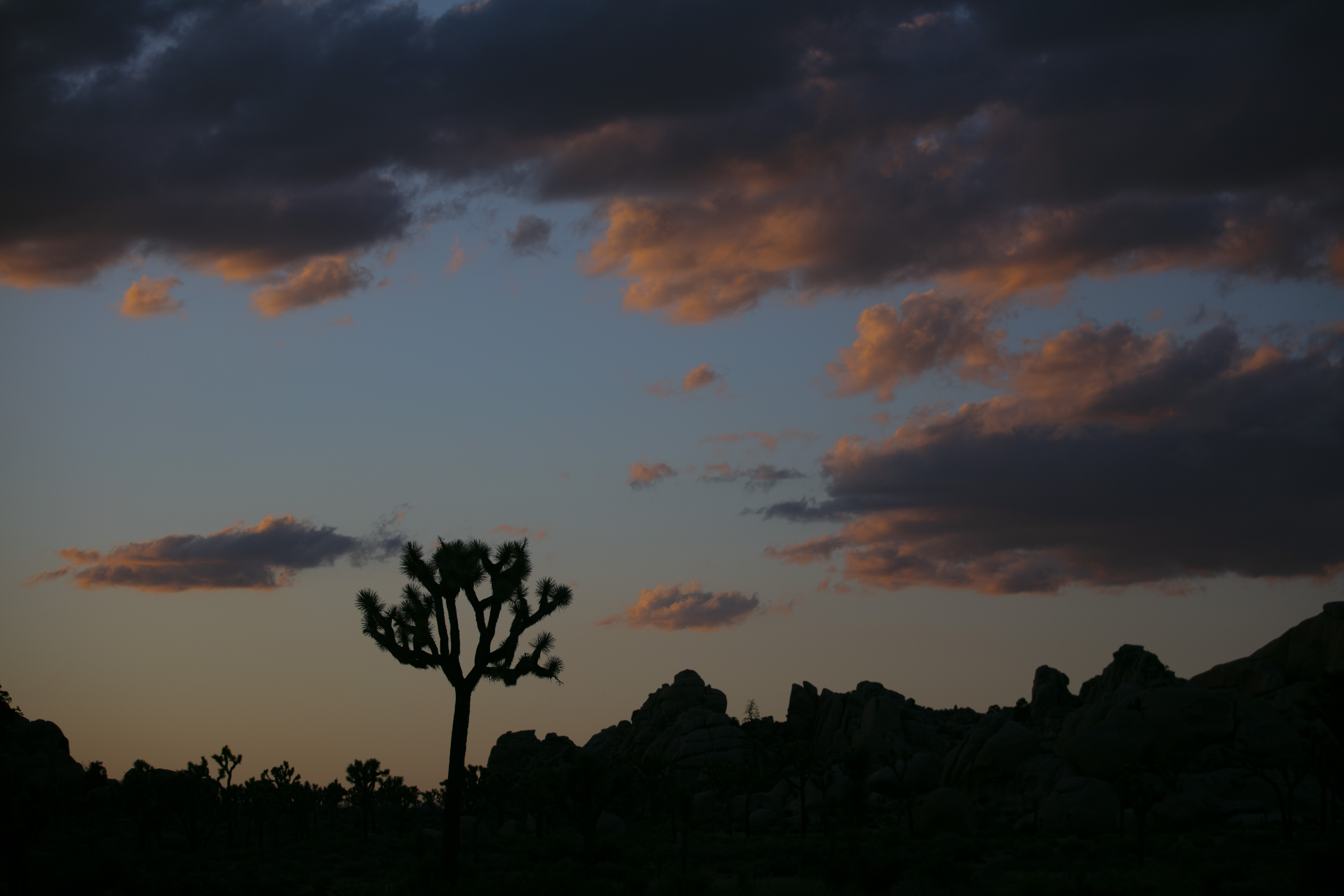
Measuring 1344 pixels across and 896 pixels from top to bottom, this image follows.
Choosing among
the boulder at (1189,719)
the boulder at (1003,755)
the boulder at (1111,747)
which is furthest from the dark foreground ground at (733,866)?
the boulder at (1003,755)

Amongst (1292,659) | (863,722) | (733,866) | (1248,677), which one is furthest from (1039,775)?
(863,722)

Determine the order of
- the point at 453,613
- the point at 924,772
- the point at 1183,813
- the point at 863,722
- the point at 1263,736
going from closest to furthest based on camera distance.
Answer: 1. the point at 453,613
2. the point at 1183,813
3. the point at 1263,736
4. the point at 924,772
5. the point at 863,722

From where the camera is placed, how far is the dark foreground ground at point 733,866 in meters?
23.6

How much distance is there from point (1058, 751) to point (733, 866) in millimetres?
38092

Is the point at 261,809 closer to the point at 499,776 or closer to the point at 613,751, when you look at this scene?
the point at 499,776

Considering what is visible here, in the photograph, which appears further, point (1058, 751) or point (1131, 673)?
point (1131, 673)

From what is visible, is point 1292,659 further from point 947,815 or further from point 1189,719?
point 947,815

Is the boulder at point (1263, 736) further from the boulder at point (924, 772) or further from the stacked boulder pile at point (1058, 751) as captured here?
the boulder at point (924, 772)

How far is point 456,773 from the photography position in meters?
27.2

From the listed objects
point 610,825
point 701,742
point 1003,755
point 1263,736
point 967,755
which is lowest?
point 610,825

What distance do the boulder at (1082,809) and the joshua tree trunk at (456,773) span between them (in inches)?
1166

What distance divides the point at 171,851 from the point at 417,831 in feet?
46.3

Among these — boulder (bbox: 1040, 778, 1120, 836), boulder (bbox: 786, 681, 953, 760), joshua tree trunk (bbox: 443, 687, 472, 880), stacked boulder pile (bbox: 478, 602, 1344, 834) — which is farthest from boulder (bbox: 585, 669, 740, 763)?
joshua tree trunk (bbox: 443, 687, 472, 880)

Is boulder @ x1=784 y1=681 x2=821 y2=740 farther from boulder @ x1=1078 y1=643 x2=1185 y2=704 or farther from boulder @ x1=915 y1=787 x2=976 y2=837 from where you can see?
boulder @ x1=915 y1=787 x2=976 y2=837
